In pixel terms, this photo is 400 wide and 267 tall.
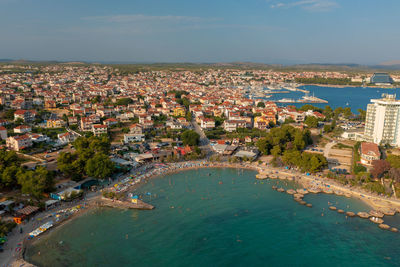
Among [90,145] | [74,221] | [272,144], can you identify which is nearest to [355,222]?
[272,144]

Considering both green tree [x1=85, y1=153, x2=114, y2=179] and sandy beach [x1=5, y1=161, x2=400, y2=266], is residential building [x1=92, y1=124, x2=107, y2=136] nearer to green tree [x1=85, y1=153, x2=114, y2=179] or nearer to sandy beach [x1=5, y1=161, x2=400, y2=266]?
sandy beach [x1=5, y1=161, x2=400, y2=266]

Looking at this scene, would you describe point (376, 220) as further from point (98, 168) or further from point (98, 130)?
point (98, 130)

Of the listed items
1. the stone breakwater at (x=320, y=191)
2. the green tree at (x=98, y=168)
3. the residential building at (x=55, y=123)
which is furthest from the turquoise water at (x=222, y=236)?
the residential building at (x=55, y=123)

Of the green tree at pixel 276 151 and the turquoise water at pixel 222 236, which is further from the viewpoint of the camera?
the green tree at pixel 276 151

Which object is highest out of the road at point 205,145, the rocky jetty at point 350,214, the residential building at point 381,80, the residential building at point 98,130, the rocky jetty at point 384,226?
the residential building at point 381,80

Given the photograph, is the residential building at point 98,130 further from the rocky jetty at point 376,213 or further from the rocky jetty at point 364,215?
the rocky jetty at point 376,213

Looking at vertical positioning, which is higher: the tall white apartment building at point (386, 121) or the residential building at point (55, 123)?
the tall white apartment building at point (386, 121)
